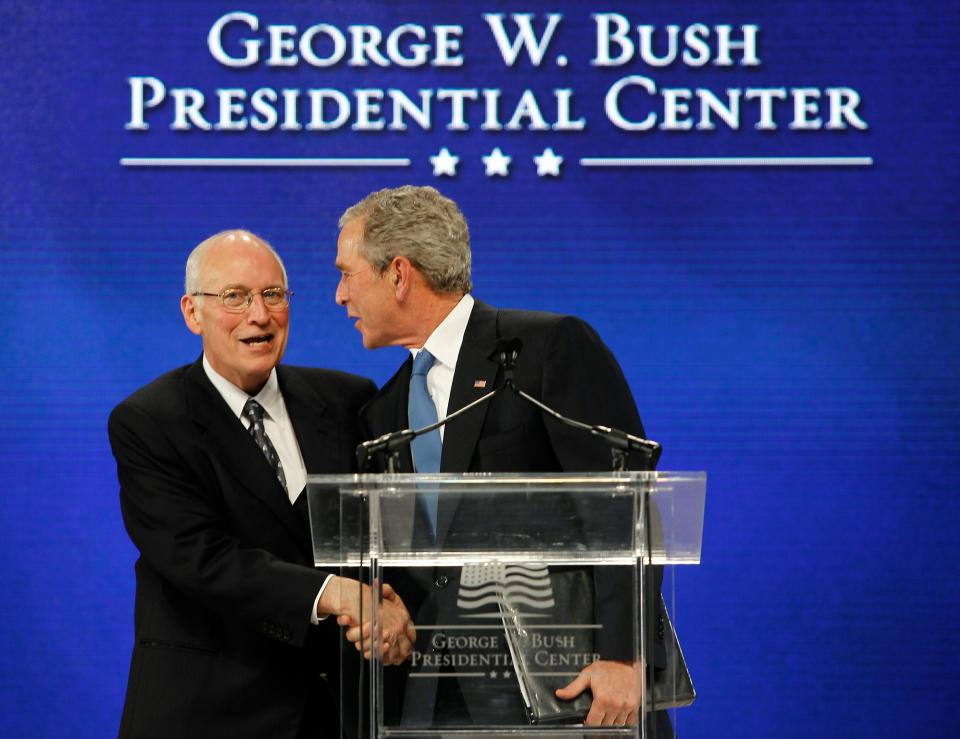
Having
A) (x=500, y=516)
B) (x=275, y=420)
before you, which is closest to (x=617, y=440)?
(x=500, y=516)

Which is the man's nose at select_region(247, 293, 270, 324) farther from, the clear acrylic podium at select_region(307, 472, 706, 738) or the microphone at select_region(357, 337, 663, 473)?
the clear acrylic podium at select_region(307, 472, 706, 738)

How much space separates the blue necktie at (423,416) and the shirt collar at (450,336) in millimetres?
25

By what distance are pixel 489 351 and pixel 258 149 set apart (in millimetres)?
1815

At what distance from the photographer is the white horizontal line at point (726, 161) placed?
180 inches

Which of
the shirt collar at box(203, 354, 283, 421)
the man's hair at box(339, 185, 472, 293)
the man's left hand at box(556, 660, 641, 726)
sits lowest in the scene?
the man's left hand at box(556, 660, 641, 726)

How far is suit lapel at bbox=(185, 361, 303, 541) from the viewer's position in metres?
3.07

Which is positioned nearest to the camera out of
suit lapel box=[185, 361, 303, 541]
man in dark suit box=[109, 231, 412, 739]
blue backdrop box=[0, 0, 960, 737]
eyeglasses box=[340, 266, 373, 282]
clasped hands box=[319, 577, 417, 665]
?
clasped hands box=[319, 577, 417, 665]

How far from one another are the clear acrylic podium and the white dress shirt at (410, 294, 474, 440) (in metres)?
0.84

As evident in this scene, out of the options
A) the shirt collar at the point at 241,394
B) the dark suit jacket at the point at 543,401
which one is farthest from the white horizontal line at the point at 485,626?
the shirt collar at the point at 241,394

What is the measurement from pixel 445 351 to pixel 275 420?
42 centimetres

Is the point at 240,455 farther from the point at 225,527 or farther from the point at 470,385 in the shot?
the point at 470,385

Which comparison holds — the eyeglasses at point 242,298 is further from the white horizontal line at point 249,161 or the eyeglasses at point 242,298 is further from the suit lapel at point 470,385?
the white horizontal line at point 249,161

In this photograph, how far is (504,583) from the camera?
230cm

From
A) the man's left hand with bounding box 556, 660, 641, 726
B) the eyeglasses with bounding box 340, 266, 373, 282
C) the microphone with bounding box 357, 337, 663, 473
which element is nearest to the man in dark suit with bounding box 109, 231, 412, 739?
the eyeglasses with bounding box 340, 266, 373, 282
